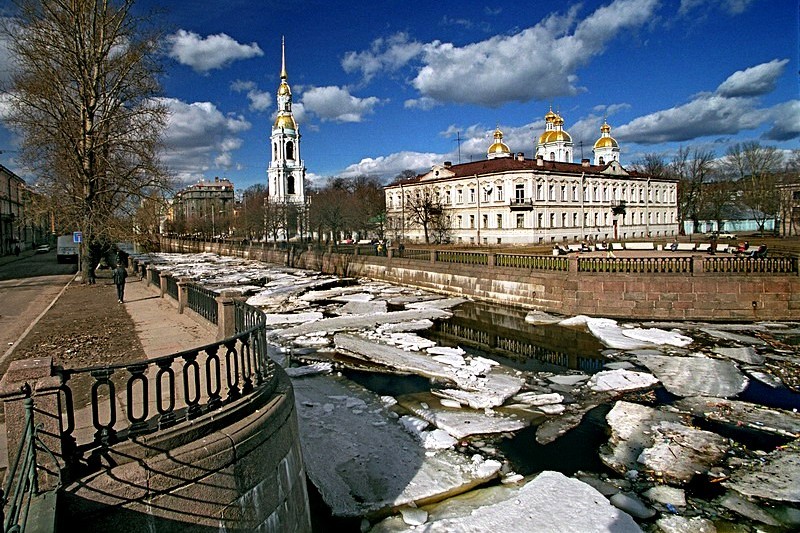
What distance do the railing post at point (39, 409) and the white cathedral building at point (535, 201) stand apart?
5615cm

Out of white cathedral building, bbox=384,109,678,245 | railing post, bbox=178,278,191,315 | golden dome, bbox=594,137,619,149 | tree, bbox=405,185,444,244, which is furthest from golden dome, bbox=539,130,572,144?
railing post, bbox=178,278,191,315

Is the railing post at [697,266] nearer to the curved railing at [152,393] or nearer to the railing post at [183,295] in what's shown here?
the curved railing at [152,393]

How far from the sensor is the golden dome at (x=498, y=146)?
252 ft

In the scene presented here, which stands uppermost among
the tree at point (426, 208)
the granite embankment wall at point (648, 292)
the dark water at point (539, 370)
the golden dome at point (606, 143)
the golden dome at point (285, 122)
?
the golden dome at point (285, 122)

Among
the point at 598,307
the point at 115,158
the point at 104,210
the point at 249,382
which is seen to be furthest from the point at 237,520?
the point at 115,158

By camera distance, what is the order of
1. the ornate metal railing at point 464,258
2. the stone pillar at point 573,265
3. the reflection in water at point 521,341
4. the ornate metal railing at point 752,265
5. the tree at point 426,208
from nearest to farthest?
the reflection in water at point 521,341 < the ornate metal railing at point 752,265 < the stone pillar at point 573,265 < the ornate metal railing at point 464,258 < the tree at point 426,208

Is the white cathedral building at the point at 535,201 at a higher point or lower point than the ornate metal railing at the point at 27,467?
higher

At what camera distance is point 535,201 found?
5809cm

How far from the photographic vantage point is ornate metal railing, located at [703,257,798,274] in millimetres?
19706

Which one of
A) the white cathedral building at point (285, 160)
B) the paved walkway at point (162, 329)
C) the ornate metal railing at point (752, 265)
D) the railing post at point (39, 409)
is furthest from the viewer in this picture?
the white cathedral building at point (285, 160)

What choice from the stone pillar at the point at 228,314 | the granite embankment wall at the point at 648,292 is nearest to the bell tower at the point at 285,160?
the granite embankment wall at the point at 648,292

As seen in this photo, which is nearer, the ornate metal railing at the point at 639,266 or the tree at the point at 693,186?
the ornate metal railing at the point at 639,266

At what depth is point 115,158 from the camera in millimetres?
23750

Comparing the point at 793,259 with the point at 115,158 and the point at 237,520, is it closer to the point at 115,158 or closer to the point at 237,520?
the point at 237,520
